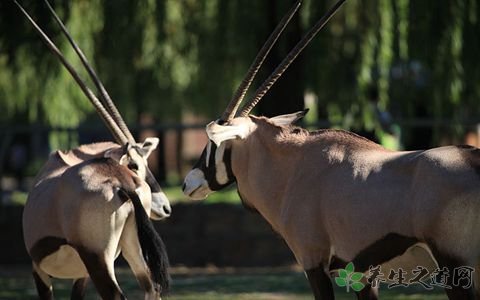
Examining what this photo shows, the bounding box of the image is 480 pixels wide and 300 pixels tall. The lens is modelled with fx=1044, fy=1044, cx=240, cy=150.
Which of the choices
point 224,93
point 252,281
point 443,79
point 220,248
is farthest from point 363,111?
point 224,93

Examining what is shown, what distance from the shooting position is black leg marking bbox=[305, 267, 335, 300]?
6.40 m

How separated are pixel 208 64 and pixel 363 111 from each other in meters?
2.76

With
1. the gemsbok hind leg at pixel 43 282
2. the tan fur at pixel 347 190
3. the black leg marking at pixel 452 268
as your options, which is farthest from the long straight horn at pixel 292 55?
the gemsbok hind leg at pixel 43 282

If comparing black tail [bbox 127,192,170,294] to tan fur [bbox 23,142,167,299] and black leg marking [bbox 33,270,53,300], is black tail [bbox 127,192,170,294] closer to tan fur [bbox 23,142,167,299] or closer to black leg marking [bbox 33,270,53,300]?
tan fur [bbox 23,142,167,299]

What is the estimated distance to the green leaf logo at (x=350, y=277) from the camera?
6336mm

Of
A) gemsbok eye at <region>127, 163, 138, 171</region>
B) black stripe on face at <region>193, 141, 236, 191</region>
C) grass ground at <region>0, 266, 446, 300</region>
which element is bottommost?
grass ground at <region>0, 266, 446, 300</region>

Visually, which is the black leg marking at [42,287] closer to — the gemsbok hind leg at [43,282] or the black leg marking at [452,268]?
the gemsbok hind leg at [43,282]

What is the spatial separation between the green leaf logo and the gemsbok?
2.1 inches

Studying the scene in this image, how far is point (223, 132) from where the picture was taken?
688cm

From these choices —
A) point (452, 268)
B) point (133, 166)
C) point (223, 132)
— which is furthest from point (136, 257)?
point (452, 268)

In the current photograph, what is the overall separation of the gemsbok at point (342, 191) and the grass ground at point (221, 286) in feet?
10.3

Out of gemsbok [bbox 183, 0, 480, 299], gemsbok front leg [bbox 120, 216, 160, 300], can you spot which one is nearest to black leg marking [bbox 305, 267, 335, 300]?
gemsbok [bbox 183, 0, 480, 299]

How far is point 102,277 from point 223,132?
Answer: 137 cm

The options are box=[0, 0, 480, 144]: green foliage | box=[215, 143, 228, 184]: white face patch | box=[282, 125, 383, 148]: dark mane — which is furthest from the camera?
box=[0, 0, 480, 144]: green foliage
